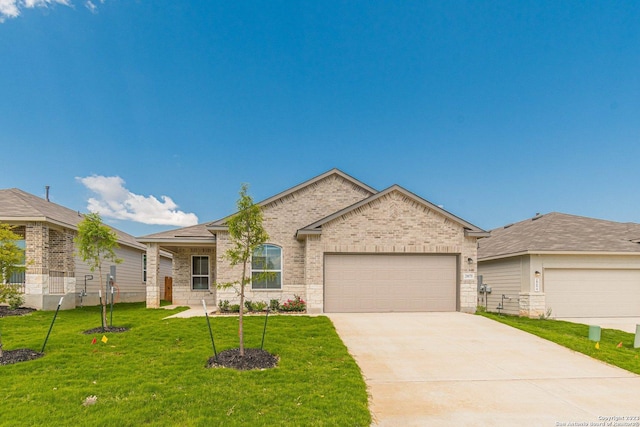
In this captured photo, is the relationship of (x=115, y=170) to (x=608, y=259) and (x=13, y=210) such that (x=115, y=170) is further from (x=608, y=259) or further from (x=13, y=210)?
(x=608, y=259)

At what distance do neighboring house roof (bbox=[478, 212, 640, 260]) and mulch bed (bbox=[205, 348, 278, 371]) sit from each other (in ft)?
41.8

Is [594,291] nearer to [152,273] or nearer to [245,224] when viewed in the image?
[245,224]

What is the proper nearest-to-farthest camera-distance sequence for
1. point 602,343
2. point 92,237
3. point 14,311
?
1. point 602,343
2. point 92,237
3. point 14,311

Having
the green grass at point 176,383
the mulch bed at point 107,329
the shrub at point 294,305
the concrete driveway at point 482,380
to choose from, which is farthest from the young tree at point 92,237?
the concrete driveway at point 482,380

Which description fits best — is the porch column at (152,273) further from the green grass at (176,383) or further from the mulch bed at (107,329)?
the green grass at (176,383)

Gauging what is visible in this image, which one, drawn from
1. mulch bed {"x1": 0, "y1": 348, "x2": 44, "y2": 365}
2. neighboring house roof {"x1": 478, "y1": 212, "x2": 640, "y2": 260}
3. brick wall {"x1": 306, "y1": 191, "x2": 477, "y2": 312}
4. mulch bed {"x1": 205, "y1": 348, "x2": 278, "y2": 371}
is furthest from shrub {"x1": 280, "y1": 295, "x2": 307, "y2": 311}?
neighboring house roof {"x1": 478, "y1": 212, "x2": 640, "y2": 260}

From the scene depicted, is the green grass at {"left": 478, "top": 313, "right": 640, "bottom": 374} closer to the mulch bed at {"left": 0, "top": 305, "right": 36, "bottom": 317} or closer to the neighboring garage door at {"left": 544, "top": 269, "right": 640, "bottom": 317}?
the neighboring garage door at {"left": 544, "top": 269, "right": 640, "bottom": 317}

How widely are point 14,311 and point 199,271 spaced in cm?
724

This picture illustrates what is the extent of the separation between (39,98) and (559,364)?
24.9 meters

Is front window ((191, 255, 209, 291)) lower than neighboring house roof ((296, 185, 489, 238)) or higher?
lower

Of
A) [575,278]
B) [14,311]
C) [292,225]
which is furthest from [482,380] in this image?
[14,311]

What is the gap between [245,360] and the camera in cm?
687

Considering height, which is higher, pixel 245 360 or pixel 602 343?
pixel 245 360

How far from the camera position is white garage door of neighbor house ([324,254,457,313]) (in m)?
13.7
